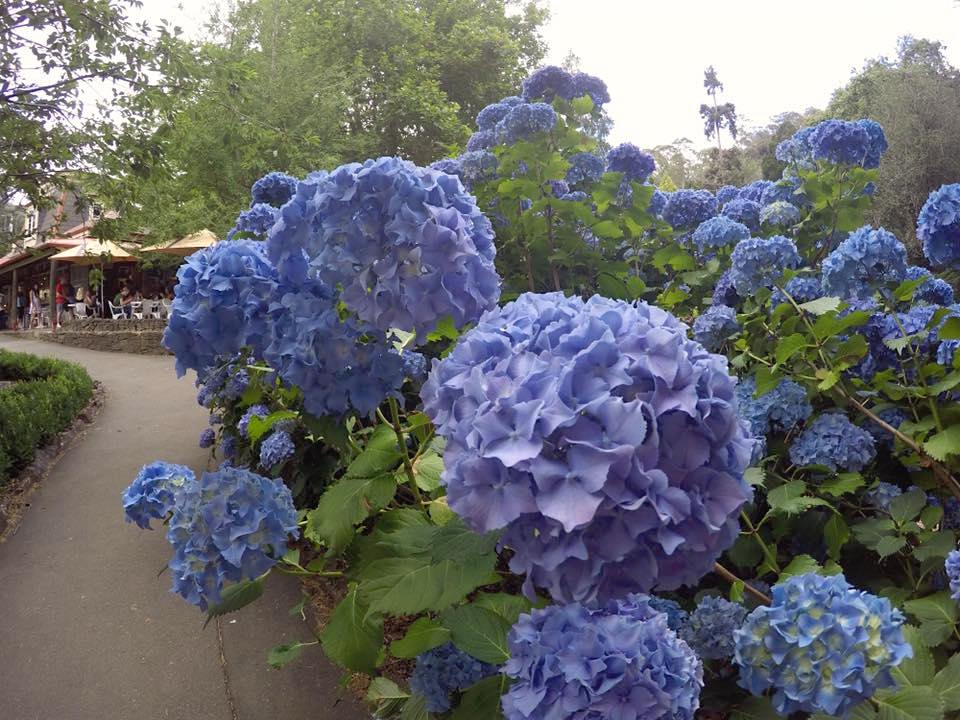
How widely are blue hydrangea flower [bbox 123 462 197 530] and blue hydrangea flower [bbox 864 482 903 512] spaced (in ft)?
6.34

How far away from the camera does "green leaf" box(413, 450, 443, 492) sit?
69.1 inches

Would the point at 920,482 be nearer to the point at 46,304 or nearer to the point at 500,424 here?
the point at 500,424

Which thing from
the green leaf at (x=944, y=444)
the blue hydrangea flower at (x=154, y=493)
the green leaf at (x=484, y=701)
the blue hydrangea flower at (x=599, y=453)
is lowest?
the green leaf at (x=484, y=701)

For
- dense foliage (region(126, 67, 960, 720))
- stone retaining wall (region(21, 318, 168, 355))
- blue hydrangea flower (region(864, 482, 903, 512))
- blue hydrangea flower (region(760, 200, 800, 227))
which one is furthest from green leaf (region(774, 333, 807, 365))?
stone retaining wall (region(21, 318, 168, 355))

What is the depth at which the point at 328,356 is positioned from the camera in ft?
4.42

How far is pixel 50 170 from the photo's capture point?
7.86 meters

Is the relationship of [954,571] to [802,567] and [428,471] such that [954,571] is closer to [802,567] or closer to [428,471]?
[802,567]

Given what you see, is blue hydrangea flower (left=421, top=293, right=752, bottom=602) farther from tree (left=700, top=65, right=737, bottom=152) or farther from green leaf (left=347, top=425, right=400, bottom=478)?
tree (left=700, top=65, right=737, bottom=152)

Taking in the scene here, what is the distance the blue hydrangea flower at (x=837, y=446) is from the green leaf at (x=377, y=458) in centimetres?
123

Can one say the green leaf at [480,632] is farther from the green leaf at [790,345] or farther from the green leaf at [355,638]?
the green leaf at [790,345]

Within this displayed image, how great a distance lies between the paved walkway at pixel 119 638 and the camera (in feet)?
A: 10.5

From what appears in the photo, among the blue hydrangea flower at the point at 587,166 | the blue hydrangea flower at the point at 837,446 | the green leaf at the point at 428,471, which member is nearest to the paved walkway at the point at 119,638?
the green leaf at the point at 428,471

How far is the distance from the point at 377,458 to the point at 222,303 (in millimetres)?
518

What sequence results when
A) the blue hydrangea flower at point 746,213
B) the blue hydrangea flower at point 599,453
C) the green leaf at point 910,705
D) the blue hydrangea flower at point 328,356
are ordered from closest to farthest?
the blue hydrangea flower at point 599,453
the green leaf at point 910,705
the blue hydrangea flower at point 328,356
the blue hydrangea flower at point 746,213
